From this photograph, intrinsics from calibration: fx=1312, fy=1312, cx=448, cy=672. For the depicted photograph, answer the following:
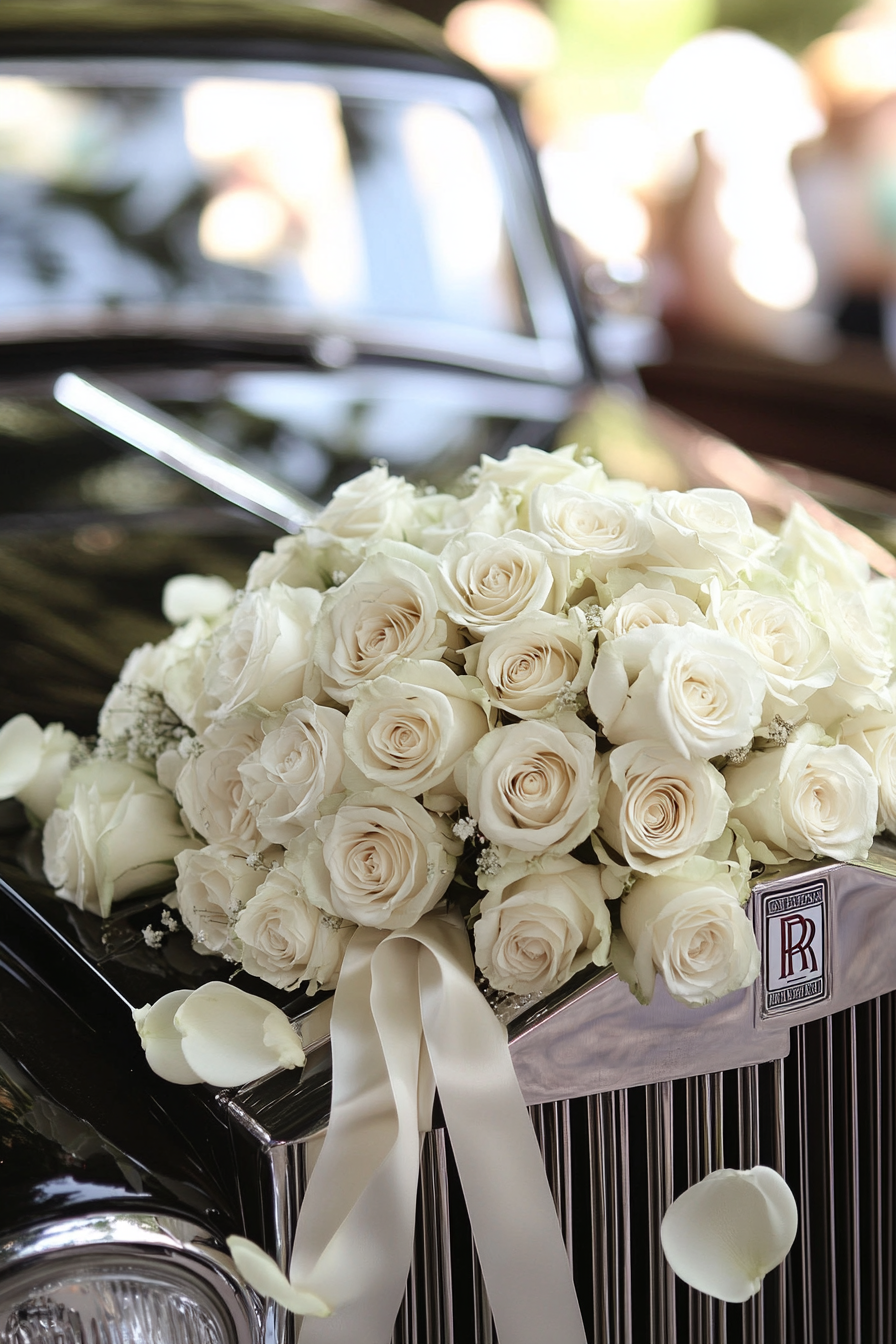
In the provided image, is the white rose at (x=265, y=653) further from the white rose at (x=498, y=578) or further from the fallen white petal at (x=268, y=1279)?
the fallen white petal at (x=268, y=1279)

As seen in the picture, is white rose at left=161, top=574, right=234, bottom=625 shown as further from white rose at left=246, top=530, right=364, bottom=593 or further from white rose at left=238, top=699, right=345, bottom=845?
white rose at left=238, top=699, right=345, bottom=845

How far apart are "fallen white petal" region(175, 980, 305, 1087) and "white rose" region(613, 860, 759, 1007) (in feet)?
0.80

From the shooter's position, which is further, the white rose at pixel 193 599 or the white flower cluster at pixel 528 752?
the white rose at pixel 193 599

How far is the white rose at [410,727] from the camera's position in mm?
915

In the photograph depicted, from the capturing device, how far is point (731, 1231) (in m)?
0.90

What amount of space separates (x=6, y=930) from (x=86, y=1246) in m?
0.37

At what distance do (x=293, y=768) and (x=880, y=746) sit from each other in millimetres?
469

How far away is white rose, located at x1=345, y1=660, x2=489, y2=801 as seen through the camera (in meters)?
0.91

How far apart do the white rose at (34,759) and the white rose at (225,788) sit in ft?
0.65

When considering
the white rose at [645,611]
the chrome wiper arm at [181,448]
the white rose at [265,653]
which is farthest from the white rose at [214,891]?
the chrome wiper arm at [181,448]

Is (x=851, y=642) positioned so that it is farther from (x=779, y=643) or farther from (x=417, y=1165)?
(x=417, y=1165)

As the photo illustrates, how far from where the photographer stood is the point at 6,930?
1.14 m

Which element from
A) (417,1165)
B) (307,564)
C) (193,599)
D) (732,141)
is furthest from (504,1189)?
(732,141)

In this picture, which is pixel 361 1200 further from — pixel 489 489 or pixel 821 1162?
pixel 489 489
